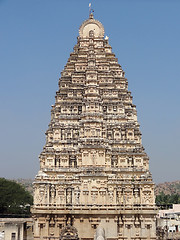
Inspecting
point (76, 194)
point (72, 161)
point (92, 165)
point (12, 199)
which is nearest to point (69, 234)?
point (76, 194)

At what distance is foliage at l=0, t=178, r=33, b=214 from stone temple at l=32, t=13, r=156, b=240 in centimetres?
2173

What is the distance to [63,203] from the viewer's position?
31.5 metres

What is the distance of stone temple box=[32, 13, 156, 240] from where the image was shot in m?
30.8

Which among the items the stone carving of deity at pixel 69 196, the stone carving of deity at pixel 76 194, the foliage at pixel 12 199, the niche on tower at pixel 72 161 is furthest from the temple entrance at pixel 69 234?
the foliage at pixel 12 199

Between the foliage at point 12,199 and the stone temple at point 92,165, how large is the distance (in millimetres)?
21734

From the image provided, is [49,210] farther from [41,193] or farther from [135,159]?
[135,159]

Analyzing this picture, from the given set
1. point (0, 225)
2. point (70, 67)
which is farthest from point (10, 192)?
point (70, 67)

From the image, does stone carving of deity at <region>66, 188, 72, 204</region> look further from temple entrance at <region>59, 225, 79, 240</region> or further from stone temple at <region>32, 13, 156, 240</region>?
temple entrance at <region>59, 225, 79, 240</region>

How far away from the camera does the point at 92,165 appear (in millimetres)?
32625

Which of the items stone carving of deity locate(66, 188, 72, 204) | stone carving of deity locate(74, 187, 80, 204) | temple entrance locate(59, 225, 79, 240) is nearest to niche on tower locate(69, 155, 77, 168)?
stone carving of deity locate(66, 188, 72, 204)

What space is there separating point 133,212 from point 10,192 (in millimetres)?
32168

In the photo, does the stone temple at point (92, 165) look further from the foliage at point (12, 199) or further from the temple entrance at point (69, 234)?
the foliage at point (12, 199)

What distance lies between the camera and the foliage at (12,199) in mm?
54500

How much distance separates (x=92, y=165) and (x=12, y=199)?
28.7m
